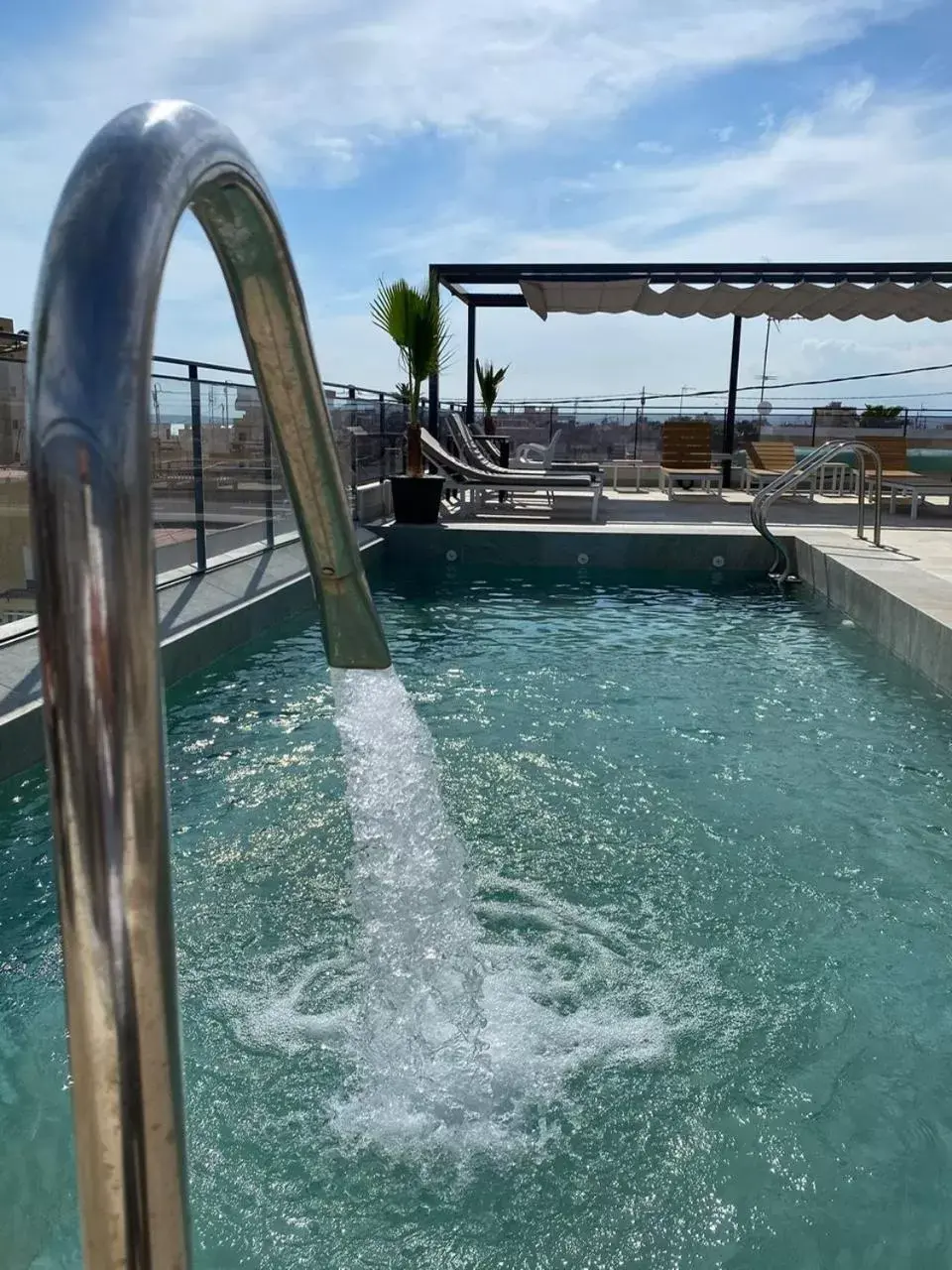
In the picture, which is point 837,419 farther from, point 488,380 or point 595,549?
point 595,549

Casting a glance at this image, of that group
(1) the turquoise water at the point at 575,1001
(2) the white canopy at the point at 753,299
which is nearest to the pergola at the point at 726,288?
(2) the white canopy at the point at 753,299

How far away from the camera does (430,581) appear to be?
9.52 meters

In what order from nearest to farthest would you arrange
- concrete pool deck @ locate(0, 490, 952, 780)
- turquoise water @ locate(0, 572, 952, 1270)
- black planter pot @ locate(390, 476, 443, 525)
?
1. turquoise water @ locate(0, 572, 952, 1270)
2. concrete pool deck @ locate(0, 490, 952, 780)
3. black planter pot @ locate(390, 476, 443, 525)

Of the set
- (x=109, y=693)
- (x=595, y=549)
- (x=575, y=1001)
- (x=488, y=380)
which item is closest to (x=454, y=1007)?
A: (x=575, y=1001)

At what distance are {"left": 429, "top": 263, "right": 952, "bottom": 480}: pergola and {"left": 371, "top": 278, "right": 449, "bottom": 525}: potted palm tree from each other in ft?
6.74

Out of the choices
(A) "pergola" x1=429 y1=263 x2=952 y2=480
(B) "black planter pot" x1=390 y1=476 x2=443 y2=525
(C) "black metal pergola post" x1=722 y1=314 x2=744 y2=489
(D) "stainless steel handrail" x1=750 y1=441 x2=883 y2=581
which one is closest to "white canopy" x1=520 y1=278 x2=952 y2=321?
(A) "pergola" x1=429 y1=263 x2=952 y2=480

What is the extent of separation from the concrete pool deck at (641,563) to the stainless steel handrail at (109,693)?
378cm

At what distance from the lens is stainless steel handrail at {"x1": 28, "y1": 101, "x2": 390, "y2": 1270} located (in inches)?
17.0

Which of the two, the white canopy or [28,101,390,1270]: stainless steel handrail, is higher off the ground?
the white canopy

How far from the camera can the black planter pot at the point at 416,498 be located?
35.8 ft

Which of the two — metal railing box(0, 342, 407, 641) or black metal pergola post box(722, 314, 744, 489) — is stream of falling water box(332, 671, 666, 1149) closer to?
metal railing box(0, 342, 407, 641)

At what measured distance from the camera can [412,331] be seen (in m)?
11.1

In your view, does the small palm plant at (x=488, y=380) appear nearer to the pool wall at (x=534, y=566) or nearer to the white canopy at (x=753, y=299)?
the white canopy at (x=753, y=299)

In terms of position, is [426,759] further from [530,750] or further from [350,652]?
[350,652]
